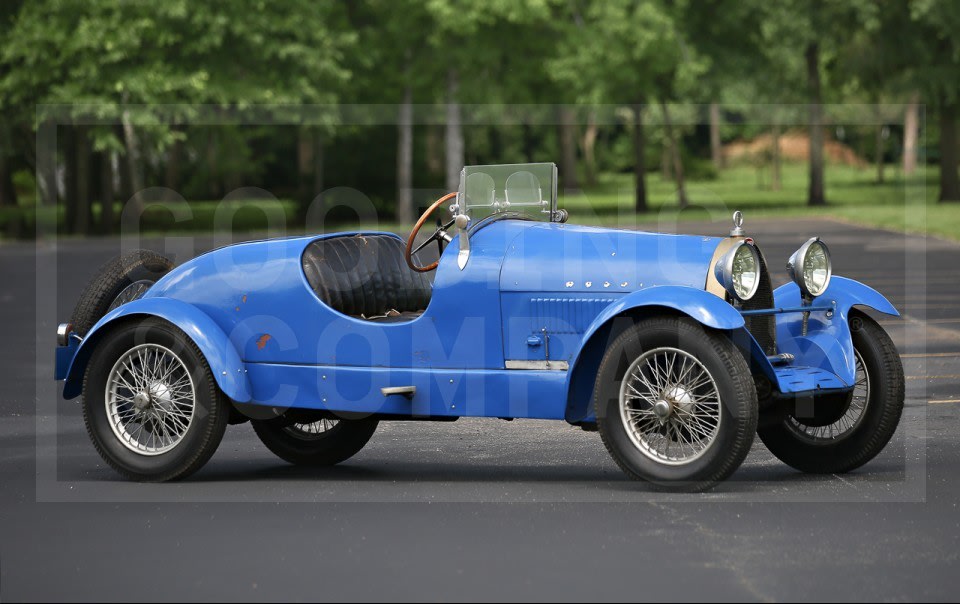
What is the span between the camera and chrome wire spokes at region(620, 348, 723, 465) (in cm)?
689

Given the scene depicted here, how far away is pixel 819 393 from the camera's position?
7.14m

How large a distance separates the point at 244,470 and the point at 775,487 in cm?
290

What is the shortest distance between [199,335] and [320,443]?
1108 millimetres

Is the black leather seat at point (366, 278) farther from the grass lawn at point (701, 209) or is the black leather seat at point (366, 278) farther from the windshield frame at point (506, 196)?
the grass lawn at point (701, 209)

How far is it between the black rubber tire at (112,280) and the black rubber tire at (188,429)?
17.3 inches

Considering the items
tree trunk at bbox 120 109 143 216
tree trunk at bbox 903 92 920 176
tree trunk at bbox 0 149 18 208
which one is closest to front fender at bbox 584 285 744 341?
tree trunk at bbox 120 109 143 216

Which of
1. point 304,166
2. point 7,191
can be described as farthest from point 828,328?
point 7,191

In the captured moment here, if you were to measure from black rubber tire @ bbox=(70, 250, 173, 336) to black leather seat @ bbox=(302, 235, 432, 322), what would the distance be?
1.18m

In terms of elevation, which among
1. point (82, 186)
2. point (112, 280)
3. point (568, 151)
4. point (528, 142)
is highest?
point (528, 142)

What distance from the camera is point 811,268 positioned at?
24.9 ft

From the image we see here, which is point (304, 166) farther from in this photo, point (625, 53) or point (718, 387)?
point (718, 387)

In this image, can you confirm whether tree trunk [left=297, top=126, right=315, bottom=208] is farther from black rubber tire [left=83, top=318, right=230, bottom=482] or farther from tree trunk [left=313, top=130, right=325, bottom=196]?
black rubber tire [left=83, top=318, right=230, bottom=482]

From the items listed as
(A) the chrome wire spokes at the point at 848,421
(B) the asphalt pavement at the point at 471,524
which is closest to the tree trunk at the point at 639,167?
(B) the asphalt pavement at the point at 471,524

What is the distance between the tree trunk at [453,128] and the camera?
45.4 m
